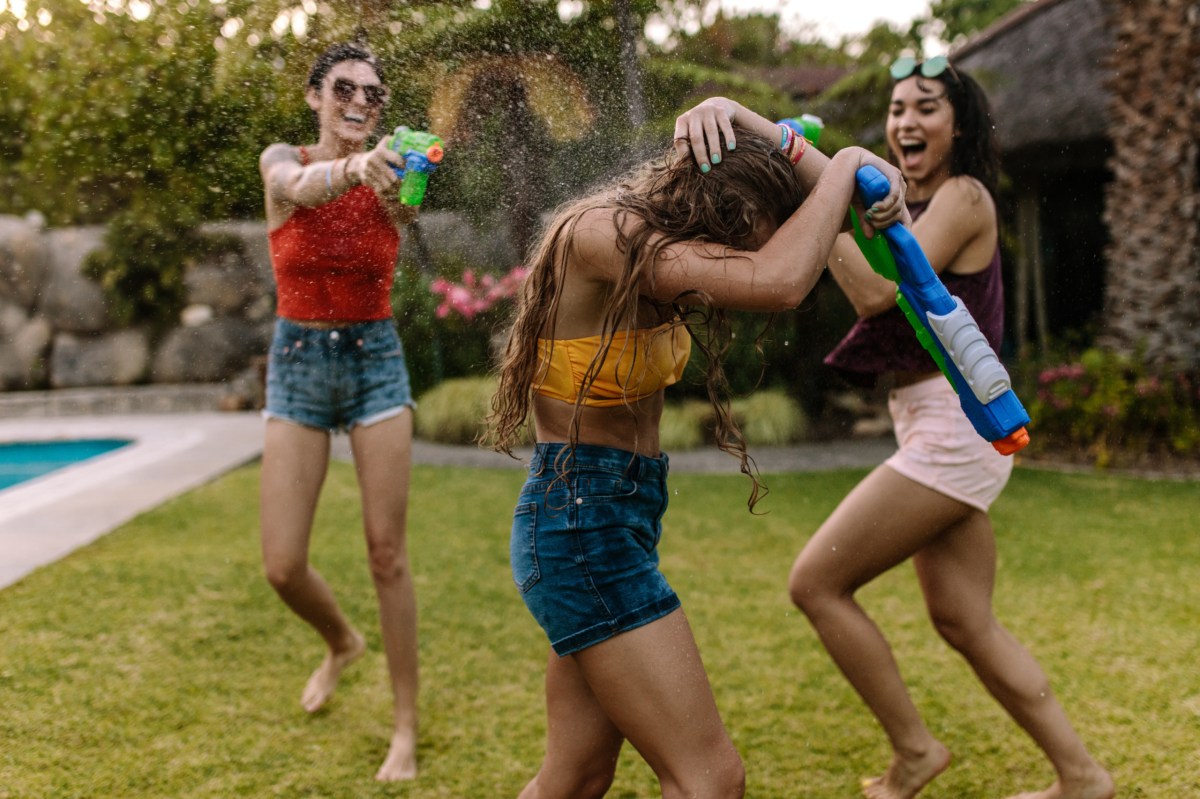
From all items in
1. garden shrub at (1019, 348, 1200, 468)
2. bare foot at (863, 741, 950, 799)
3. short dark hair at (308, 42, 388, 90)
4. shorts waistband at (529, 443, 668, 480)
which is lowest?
bare foot at (863, 741, 950, 799)

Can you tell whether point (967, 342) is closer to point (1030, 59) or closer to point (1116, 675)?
point (1116, 675)

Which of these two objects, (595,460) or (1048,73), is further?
(1048,73)

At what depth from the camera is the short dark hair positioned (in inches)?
90.7

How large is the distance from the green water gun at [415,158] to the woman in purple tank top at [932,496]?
0.94 m

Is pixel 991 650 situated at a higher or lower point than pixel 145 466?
higher

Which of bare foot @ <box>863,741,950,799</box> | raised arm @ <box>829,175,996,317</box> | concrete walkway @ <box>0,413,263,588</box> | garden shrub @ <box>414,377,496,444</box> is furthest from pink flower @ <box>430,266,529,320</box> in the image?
bare foot @ <box>863,741,950,799</box>

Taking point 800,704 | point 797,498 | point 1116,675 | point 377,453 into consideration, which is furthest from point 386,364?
point 797,498

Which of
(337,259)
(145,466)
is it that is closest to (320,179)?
Answer: (337,259)

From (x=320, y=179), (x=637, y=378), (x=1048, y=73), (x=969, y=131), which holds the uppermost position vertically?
(x=1048, y=73)

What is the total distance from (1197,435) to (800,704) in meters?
5.03

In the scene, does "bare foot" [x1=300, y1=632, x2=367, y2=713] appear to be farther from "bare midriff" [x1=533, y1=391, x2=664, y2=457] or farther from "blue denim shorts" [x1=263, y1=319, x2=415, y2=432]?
"bare midriff" [x1=533, y1=391, x2=664, y2=457]

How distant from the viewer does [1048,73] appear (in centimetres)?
931

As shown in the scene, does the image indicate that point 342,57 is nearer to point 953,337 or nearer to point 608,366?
point 608,366

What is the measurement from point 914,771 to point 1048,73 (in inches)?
345
